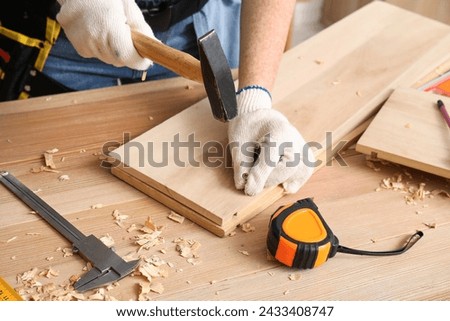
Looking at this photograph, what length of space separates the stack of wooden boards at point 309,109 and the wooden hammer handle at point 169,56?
0.60 feet

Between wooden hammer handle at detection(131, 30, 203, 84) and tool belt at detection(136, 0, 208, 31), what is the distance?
33cm

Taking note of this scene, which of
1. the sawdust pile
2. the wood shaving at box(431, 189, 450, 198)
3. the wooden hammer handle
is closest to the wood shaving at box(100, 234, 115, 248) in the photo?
the wooden hammer handle

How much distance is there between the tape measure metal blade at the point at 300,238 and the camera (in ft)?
3.69

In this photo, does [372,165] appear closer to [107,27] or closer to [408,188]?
[408,188]

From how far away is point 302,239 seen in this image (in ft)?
3.74

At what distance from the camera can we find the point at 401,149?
1.38 metres

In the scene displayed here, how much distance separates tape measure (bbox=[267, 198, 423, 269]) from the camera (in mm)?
1127

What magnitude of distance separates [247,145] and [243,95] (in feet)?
0.45

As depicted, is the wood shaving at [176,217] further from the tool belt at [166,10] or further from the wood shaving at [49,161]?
the tool belt at [166,10]

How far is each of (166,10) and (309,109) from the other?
476 millimetres

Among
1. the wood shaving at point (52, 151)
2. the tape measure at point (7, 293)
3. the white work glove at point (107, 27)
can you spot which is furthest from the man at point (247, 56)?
the tape measure at point (7, 293)
